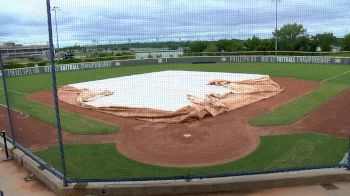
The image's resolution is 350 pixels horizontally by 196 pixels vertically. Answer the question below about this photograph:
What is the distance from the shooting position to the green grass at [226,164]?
8484 mm

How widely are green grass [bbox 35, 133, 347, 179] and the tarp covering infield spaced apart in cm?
360

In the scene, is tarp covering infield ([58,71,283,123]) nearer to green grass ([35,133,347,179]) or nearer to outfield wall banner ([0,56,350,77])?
green grass ([35,133,347,179])

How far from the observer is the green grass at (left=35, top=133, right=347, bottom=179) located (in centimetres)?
848

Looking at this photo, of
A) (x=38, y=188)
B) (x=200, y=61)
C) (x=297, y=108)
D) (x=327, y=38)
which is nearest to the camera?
A: (x=38, y=188)

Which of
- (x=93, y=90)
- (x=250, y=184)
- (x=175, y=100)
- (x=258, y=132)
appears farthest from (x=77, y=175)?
(x=93, y=90)

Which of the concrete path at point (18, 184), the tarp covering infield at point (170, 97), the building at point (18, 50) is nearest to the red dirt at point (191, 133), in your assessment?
the tarp covering infield at point (170, 97)

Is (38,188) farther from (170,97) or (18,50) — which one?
(170,97)

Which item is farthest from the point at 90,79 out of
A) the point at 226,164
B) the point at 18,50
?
the point at 226,164

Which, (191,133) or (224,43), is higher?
(224,43)

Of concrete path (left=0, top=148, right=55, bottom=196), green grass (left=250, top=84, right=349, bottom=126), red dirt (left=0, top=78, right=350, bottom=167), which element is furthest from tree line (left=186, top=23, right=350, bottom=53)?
concrete path (left=0, top=148, right=55, bottom=196)

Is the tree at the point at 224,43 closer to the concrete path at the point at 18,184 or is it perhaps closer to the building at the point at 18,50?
the building at the point at 18,50

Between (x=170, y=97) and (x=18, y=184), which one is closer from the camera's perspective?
Result: (x=18, y=184)

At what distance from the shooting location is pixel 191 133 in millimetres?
11727

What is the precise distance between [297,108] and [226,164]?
782 cm
